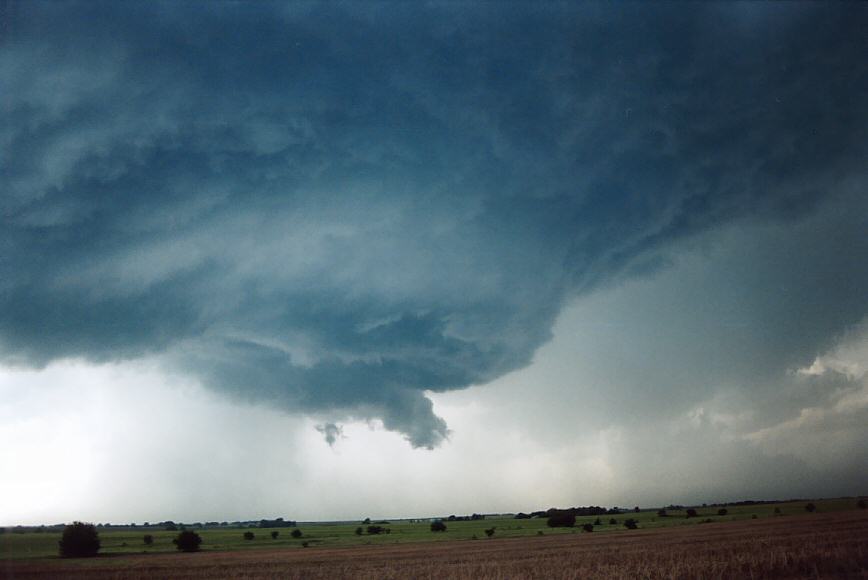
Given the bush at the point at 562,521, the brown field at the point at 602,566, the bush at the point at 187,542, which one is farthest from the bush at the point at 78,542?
the bush at the point at 562,521

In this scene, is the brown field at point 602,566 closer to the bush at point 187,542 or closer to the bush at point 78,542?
the bush at point 78,542

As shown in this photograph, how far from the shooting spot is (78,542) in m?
75.0

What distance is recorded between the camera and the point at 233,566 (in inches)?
1935

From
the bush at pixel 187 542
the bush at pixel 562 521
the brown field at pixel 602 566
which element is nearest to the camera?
the brown field at pixel 602 566

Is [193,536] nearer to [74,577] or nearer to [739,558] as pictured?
[74,577]

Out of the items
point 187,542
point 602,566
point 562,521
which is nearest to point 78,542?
point 187,542

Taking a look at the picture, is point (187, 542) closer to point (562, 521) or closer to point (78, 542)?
point (78, 542)

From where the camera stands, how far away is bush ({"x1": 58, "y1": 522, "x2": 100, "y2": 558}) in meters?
74.2

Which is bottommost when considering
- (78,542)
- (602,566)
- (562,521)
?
(562,521)

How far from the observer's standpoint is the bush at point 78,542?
243 ft

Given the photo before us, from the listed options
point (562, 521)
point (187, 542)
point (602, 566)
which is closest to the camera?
point (602, 566)

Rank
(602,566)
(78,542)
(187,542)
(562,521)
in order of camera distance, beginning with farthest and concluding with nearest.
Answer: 1. (562,521)
2. (187,542)
3. (78,542)
4. (602,566)

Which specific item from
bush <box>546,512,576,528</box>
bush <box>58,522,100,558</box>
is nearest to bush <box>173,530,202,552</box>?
bush <box>58,522,100,558</box>

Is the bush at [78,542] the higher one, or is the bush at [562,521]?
the bush at [78,542]
